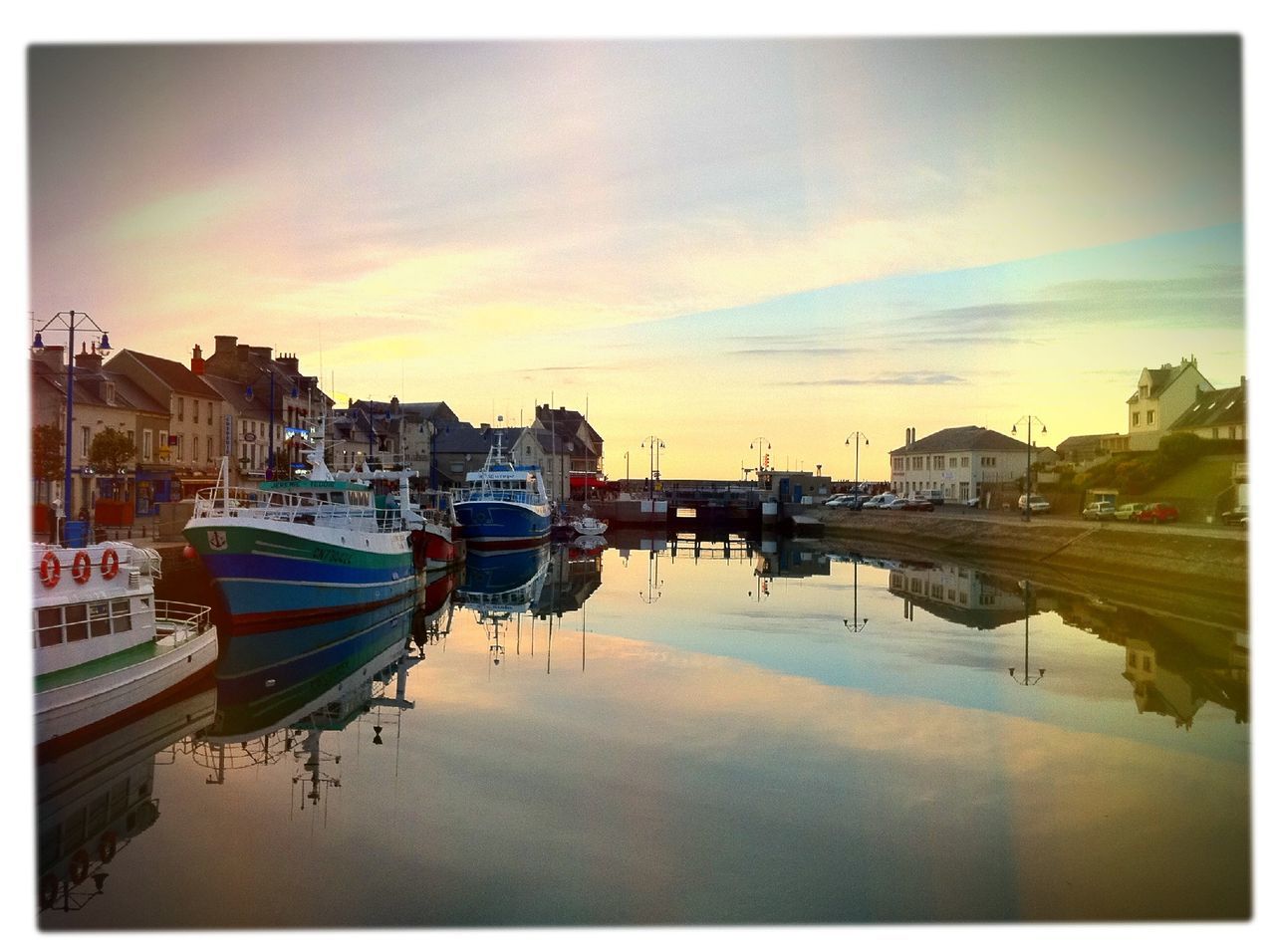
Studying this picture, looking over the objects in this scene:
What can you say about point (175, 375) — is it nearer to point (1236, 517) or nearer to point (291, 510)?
point (291, 510)

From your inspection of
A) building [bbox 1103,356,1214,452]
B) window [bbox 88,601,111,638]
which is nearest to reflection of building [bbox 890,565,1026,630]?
building [bbox 1103,356,1214,452]

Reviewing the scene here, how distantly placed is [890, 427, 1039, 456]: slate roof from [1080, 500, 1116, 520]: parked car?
30373 millimetres

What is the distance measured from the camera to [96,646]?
16.2 metres

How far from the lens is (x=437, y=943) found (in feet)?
28.9

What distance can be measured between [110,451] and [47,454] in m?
3.82

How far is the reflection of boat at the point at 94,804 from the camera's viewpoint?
10875mm

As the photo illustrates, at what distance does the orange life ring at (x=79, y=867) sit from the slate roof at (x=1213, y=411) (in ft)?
159

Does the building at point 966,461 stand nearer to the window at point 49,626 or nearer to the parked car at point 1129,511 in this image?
the parked car at point 1129,511

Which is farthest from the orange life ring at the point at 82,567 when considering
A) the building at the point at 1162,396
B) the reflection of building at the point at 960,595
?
the building at the point at 1162,396

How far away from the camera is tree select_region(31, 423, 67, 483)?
32094 millimetres

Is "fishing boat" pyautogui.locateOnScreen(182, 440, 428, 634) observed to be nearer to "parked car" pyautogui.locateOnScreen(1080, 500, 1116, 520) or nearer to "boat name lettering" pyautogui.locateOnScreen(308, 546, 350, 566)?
"boat name lettering" pyautogui.locateOnScreen(308, 546, 350, 566)

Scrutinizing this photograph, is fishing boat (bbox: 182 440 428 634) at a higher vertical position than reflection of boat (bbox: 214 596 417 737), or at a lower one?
higher

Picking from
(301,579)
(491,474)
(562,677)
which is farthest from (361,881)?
(491,474)

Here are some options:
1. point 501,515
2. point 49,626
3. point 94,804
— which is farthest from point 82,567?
point 501,515
